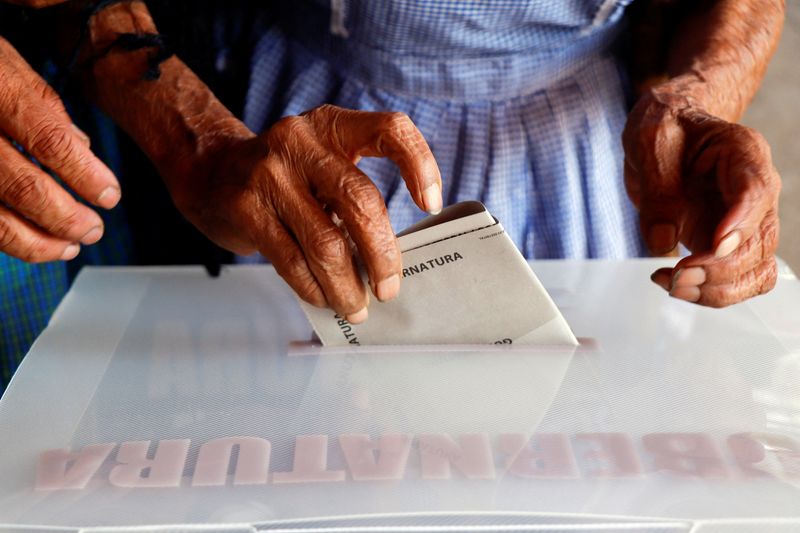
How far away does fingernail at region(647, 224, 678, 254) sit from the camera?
0.67 metres

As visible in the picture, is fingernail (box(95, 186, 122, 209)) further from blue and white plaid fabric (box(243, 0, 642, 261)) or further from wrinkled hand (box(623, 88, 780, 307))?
wrinkled hand (box(623, 88, 780, 307))

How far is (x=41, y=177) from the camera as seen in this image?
0.66 m

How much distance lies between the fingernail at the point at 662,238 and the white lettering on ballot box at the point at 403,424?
7 cm

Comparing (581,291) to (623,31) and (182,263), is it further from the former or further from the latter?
(182,263)

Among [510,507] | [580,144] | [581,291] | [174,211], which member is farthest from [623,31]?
[510,507]

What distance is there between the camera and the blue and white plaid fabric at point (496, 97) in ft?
3.03

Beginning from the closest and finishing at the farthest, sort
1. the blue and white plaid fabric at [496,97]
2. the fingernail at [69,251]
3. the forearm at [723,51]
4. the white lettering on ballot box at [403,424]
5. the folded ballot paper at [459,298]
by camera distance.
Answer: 1. the white lettering on ballot box at [403,424]
2. the folded ballot paper at [459,298]
3. the fingernail at [69,251]
4. the forearm at [723,51]
5. the blue and white plaid fabric at [496,97]

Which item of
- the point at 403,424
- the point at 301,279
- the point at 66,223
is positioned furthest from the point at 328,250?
the point at 66,223

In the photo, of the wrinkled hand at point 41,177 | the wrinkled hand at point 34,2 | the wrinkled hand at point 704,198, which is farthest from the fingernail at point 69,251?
the wrinkled hand at point 704,198

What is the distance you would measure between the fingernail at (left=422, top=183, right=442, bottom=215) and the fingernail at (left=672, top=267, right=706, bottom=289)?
0.19 m

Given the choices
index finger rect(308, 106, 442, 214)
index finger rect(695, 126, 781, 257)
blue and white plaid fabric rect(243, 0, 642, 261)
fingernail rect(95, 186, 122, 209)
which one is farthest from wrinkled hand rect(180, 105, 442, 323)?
blue and white plaid fabric rect(243, 0, 642, 261)

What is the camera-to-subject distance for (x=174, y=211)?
3.40 feet

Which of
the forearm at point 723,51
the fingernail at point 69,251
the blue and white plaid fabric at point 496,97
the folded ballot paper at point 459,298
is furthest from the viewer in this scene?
the blue and white plaid fabric at point 496,97

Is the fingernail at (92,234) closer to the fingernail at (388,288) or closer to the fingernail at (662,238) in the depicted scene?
the fingernail at (388,288)
